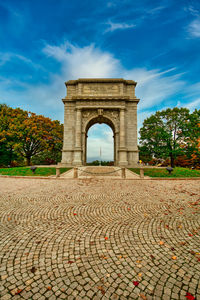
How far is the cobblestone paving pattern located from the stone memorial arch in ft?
60.2

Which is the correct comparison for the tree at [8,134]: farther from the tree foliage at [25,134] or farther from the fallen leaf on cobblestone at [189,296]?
the fallen leaf on cobblestone at [189,296]

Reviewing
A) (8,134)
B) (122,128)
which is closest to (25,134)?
(8,134)

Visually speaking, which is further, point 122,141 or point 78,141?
point 122,141

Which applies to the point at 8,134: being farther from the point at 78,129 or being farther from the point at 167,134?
the point at 167,134

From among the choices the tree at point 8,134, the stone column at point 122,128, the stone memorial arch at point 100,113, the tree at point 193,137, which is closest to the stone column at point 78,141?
the stone memorial arch at point 100,113

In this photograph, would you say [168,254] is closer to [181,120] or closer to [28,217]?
[28,217]

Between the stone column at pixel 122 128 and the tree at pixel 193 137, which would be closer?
the tree at pixel 193 137

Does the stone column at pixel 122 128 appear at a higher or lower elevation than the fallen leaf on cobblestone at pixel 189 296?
higher

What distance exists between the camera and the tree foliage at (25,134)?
2489 centimetres

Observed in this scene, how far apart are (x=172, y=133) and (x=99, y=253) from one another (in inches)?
1109

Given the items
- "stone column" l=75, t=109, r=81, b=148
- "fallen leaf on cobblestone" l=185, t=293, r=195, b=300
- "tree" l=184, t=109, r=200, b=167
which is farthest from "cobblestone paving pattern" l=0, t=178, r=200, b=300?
"tree" l=184, t=109, r=200, b=167

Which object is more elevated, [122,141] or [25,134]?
[25,134]

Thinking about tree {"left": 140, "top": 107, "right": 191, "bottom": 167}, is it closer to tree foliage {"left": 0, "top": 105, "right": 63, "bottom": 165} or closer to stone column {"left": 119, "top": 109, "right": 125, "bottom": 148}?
→ stone column {"left": 119, "top": 109, "right": 125, "bottom": 148}

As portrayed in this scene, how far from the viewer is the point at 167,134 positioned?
2430 cm
